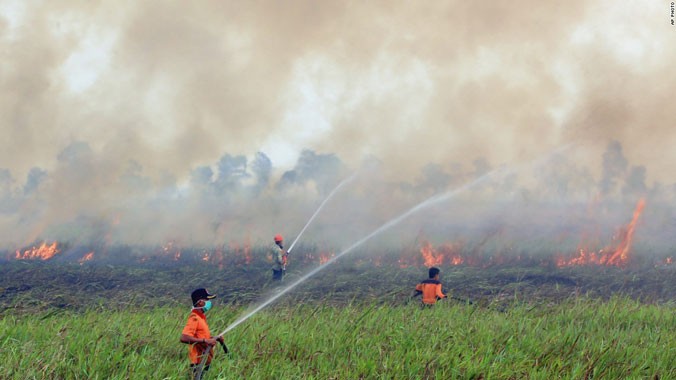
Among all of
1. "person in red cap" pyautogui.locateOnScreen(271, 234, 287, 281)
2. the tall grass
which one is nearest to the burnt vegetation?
"person in red cap" pyautogui.locateOnScreen(271, 234, 287, 281)

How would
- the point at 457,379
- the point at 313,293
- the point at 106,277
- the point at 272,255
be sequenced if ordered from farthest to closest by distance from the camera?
1. the point at 106,277
2. the point at 272,255
3. the point at 313,293
4. the point at 457,379

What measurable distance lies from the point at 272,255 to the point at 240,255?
10.1 meters

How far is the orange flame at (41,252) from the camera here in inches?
1318

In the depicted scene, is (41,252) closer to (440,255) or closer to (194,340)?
(440,255)

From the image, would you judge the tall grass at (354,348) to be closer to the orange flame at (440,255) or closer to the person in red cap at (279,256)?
the person in red cap at (279,256)

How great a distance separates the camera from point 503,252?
29.2 m

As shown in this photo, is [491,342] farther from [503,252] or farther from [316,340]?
[503,252]

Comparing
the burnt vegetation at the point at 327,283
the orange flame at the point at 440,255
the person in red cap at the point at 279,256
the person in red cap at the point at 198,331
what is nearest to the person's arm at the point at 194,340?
the person in red cap at the point at 198,331

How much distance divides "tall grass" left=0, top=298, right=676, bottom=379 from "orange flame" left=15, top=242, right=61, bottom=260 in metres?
24.5

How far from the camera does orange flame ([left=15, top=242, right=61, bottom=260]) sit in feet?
110

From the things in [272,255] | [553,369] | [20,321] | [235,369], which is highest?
[272,255]

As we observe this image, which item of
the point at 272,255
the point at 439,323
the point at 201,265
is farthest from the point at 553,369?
the point at 201,265

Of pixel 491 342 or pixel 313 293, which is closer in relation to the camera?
pixel 491 342

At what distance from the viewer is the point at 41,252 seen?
113 ft
